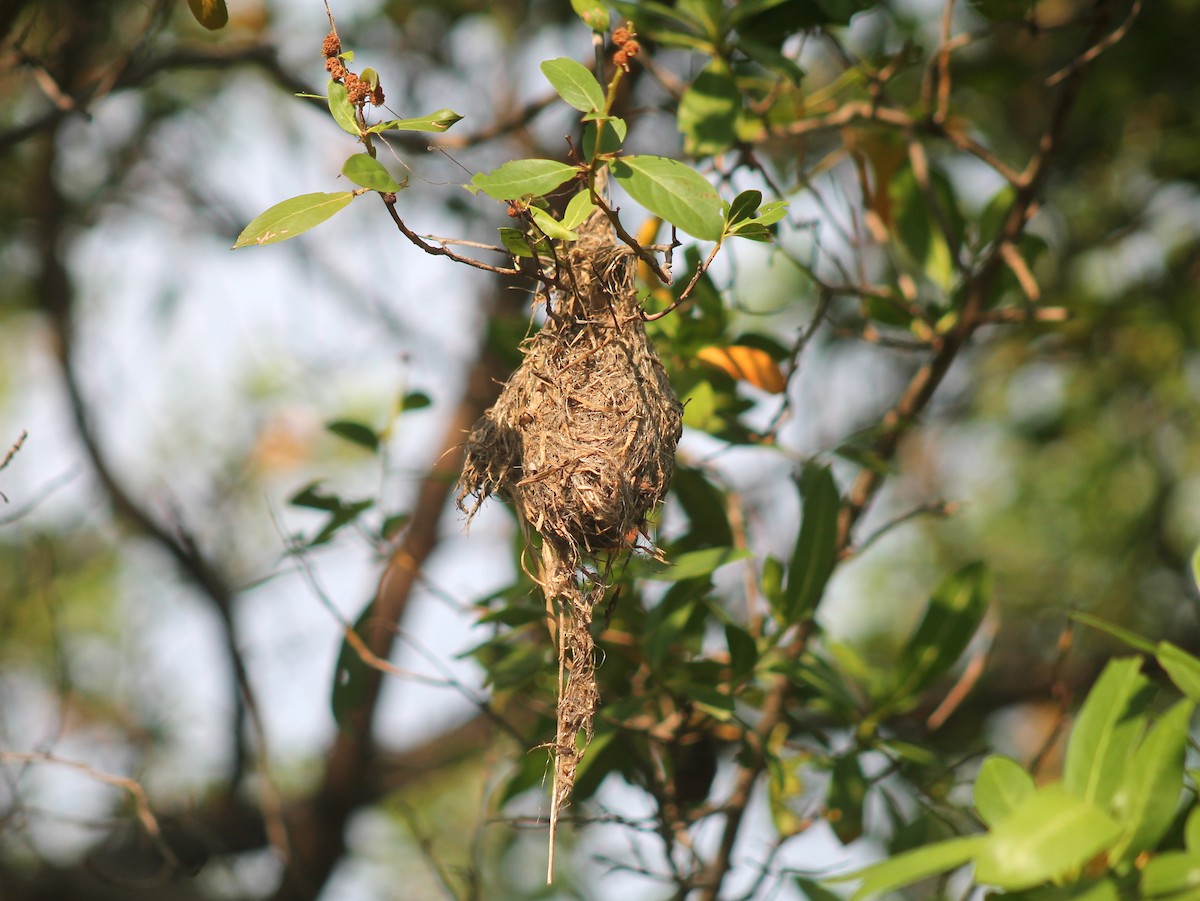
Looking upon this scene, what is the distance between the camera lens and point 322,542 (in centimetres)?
194

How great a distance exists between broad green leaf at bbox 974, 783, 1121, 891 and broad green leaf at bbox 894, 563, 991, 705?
91 centimetres

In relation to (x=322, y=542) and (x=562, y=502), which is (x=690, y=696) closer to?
(x=562, y=502)

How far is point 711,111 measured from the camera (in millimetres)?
1668

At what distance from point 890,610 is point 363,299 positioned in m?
2.72

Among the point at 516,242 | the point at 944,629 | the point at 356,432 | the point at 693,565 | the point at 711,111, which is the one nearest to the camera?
the point at 516,242

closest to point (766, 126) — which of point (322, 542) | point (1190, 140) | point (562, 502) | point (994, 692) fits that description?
point (562, 502)

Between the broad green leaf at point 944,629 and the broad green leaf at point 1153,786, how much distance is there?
0.77 metres

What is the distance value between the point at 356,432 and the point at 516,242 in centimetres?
96

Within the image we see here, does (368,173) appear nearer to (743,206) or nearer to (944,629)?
(743,206)

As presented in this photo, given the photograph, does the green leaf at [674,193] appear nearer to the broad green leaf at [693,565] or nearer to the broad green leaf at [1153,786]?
the broad green leaf at [693,565]

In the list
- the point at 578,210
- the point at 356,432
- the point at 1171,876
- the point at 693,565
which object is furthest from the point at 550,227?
the point at 356,432

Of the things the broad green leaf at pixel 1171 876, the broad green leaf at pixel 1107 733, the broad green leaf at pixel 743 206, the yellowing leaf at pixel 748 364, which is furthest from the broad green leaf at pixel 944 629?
the broad green leaf at pixel 743 206

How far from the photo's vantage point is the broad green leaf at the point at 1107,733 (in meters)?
1.11

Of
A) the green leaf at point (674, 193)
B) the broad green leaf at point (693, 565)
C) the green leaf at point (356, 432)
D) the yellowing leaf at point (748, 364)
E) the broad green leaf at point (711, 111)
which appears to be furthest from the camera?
the green leaf at point (356, 432)
